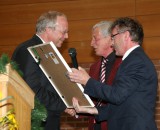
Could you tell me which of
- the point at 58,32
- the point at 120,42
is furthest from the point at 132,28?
the point at 58,32

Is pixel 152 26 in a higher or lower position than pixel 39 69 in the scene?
higher

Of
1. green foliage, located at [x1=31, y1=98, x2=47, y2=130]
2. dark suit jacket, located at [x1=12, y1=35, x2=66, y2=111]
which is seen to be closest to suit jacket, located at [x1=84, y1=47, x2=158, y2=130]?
dark suit jacket, located at [x1=12, y1=35, x2=66, y2=111]

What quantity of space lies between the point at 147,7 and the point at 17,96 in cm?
335

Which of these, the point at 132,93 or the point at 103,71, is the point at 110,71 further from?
the point at 132,93

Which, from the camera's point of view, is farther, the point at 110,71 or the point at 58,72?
the point at 110,71

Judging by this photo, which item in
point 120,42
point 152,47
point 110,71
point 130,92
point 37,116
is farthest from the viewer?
point 152,47

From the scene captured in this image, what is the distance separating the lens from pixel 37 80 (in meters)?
2.79

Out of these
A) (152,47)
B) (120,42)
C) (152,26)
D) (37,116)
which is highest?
(152,26)

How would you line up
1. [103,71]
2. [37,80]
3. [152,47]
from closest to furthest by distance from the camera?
1. [37,80]
2. [103,71]
3. [152,47]

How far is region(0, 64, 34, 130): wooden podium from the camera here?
4.81ft

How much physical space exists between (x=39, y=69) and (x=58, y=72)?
0.23 metres

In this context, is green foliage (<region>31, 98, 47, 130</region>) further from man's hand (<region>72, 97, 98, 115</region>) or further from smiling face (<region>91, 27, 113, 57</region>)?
smiling face (<region>91, 27, 113, 57</region>)

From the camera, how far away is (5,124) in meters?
1.37

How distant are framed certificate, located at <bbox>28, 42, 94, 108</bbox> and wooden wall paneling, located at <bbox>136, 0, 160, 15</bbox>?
6.91ft
